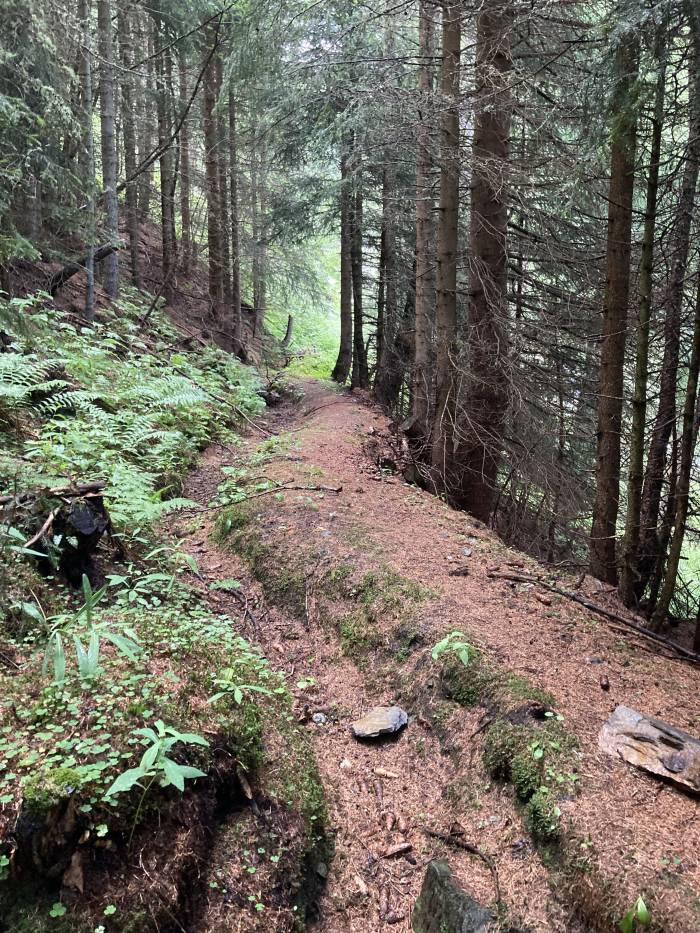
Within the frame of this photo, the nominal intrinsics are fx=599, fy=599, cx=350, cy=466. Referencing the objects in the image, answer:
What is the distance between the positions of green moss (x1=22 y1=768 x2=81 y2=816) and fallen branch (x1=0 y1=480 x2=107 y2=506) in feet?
6.71

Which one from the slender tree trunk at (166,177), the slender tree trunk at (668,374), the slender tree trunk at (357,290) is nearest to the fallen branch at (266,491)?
the slender tree trunk at (668,374)

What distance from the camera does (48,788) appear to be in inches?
88.7

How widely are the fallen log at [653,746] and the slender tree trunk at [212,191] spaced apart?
16.0m

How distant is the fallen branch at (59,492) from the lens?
3852 millimetres

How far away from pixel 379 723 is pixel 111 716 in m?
1.66

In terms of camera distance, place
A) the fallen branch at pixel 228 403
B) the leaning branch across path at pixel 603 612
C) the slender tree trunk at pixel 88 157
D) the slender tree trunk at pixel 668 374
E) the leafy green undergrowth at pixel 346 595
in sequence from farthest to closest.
Result: the fallen branch at pixel 228 403, the slender tree trunk at pixel 88 157, the slender tree trunk at pixel 668 374, the leaning branch across path at pixel 603 612, the leafy green undergrowth at pixel 346 595

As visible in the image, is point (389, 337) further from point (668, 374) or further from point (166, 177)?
point (668, 374)

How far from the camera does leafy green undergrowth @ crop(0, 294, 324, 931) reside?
219cm

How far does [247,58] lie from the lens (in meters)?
11.2

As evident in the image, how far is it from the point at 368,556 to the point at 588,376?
6.43 meters

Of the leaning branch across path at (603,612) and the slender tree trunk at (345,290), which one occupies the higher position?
the slender tree trunk at (345,290)

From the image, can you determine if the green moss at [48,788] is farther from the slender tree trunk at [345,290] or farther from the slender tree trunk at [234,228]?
the slender tree trunk at [234,228]

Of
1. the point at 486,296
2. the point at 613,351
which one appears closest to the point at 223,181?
the point at 486,296

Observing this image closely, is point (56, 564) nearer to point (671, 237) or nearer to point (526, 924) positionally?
point (526, 924)
